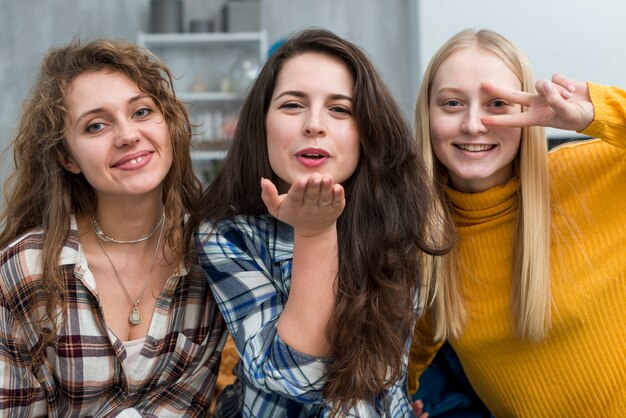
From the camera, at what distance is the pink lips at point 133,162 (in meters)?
1.41

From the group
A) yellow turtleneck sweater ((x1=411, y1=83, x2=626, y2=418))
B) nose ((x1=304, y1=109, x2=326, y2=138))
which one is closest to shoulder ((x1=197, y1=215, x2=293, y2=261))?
nose ((x1=304, y1=109, x2=326, y2=138))

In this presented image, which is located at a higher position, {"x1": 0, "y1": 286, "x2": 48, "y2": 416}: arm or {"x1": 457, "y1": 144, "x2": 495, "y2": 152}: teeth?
{"x1": 457, "y1": 144, "x2": 495, "y2": 152}: teeth

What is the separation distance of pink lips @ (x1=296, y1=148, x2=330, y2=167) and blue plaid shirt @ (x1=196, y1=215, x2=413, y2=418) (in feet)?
0.53

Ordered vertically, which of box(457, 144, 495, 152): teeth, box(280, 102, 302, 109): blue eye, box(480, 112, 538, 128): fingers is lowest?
box(457, 144, 495, 152): teeth

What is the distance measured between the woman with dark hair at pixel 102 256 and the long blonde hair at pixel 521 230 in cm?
49

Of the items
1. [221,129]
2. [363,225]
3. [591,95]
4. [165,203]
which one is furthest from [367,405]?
[221,129]

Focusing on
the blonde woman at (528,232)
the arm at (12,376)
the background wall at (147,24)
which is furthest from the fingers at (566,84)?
the background wall at (147,24)

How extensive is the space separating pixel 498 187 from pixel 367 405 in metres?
0.55

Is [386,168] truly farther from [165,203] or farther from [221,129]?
[221,129]

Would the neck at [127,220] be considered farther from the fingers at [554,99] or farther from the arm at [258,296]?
the fingers at [554,99]

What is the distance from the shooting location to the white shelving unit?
4.73 meters

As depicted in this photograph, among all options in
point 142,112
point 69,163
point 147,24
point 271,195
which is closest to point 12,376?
point 69,163

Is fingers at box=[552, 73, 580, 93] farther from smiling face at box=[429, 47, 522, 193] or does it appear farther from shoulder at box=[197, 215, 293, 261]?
shoulder at box=[197, 215, 293, 261]

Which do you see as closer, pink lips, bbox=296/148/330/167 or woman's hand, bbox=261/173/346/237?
woman's hand, bbox=261/173/346/237
